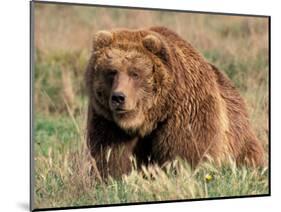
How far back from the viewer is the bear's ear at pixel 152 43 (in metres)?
7.37

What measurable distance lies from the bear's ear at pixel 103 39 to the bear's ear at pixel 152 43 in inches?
10.1

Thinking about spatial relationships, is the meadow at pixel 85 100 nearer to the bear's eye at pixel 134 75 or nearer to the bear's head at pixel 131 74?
the bear's head at pixel 131 74

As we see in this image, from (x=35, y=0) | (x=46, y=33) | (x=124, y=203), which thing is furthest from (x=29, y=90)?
(x=46, y=33)

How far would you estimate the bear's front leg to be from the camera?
743cm

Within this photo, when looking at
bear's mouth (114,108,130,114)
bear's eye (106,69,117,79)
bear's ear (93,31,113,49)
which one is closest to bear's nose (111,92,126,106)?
bear's mouth (114,108,130,114)

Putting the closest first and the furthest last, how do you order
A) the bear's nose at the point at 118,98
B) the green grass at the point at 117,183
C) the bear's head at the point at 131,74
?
1. the bear's nose at the point at 118,98
2. the bear's head at the point at 131,74
3. the green grass at the point at 117,183

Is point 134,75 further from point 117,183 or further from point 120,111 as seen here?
point 117,183

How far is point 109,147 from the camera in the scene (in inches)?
293

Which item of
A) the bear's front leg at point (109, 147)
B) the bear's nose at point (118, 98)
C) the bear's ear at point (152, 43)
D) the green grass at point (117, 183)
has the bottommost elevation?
the green grass at point (117, 183)

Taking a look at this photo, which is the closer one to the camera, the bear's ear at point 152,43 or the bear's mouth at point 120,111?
the bear's mouth at point 120,111

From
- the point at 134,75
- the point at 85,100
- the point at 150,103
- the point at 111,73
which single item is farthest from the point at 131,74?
the point at 85,100

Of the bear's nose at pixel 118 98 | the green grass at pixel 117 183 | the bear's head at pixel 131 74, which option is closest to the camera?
the bear's nose at pixel 118 98

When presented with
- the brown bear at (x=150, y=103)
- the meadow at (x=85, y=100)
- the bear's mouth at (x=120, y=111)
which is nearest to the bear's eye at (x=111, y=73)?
the brown bear at (x=150, y=103)

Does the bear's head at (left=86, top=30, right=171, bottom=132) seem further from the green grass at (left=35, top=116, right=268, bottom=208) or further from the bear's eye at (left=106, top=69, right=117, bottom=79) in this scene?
the green grass at (left=35, top=116, right=268, bottom=208)
